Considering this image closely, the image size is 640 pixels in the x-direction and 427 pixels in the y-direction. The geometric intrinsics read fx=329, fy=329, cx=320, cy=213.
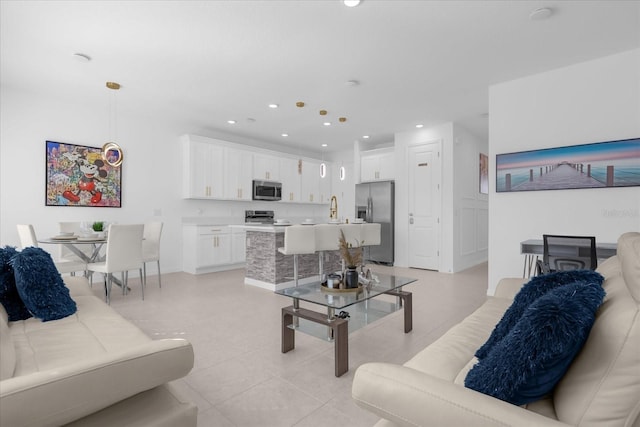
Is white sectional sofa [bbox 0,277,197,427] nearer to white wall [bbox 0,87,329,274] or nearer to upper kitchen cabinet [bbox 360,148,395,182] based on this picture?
white wall [bbox 0,87,329,274]

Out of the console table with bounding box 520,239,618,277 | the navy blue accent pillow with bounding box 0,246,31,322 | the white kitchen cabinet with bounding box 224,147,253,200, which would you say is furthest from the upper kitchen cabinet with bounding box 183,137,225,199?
the console table with bounding box 520,239,618,277

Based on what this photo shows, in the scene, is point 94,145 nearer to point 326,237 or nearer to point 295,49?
point 295,49

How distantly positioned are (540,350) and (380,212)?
606cm

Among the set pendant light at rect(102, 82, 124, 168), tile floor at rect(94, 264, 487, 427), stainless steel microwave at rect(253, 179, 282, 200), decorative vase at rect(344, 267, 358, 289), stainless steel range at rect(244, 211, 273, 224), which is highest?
pendant light at rect(102, 82, 124, 168)

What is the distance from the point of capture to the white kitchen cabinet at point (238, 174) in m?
6.39

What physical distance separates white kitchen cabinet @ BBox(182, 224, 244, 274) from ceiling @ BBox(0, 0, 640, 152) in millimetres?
2102

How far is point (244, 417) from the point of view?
1.73m

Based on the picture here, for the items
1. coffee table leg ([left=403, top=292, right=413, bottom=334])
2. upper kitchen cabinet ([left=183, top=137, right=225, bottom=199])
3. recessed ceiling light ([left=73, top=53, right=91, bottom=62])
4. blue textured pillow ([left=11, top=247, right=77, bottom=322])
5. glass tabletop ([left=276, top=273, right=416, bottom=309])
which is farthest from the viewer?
upper kitchen cabinet ([left=183, top=137, right=225, bottom=199])

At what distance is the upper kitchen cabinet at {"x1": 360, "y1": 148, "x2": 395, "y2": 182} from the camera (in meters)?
7.01

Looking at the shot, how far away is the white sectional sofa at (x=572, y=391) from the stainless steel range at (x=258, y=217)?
6124 millimetres

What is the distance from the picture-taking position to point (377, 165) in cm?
721

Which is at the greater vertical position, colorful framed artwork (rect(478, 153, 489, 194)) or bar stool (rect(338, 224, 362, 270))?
colorful framed artwork (rect(478, 153, 489, 194))

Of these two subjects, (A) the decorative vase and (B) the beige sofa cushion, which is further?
(A) the decorative vase

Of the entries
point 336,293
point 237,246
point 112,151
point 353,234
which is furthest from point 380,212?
point 112,151
